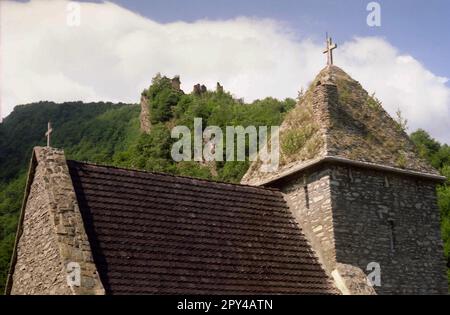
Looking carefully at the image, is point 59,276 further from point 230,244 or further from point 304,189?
point 304,189

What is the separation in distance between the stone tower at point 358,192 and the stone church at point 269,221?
3 centimetres

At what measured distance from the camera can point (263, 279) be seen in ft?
47.9

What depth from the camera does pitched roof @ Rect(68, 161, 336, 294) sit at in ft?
43.7

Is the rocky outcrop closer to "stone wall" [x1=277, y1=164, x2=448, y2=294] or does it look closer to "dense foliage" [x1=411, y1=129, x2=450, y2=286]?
"dense foliage" [x1=411, y1=129, x2=450, y2=286]

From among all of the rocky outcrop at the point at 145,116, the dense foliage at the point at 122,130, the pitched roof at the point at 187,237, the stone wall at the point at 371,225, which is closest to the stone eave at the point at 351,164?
the stone wall at the point at 371,225

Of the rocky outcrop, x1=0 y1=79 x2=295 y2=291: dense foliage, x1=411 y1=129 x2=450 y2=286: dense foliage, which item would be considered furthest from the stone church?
the rocky outcrop

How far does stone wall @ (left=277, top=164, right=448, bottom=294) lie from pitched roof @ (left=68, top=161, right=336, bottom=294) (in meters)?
0.51

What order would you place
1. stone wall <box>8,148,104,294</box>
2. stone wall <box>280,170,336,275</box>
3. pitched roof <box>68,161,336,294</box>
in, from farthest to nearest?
stone wall <box>280,170,336,275</box>
pitched roof <box>68,161,336,294</box>
stone wall <box>8,148,104,294</box>

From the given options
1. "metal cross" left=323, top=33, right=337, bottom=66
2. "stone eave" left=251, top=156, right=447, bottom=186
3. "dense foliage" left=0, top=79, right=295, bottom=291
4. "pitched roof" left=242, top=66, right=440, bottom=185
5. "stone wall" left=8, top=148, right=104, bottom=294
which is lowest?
"stone wall" left=8, top=148, right=104, bottom=294

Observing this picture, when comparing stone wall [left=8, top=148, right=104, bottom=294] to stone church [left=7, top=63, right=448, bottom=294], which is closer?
stone wall [left=8, top=148, right=104, bottom=294]

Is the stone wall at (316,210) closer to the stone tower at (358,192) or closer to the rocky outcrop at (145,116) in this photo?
the stone tower at (358,192)

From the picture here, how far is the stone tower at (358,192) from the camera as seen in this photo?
16.1 m

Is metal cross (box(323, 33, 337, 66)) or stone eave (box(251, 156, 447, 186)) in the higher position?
metal cross (box(323, 33, 337, 66))
